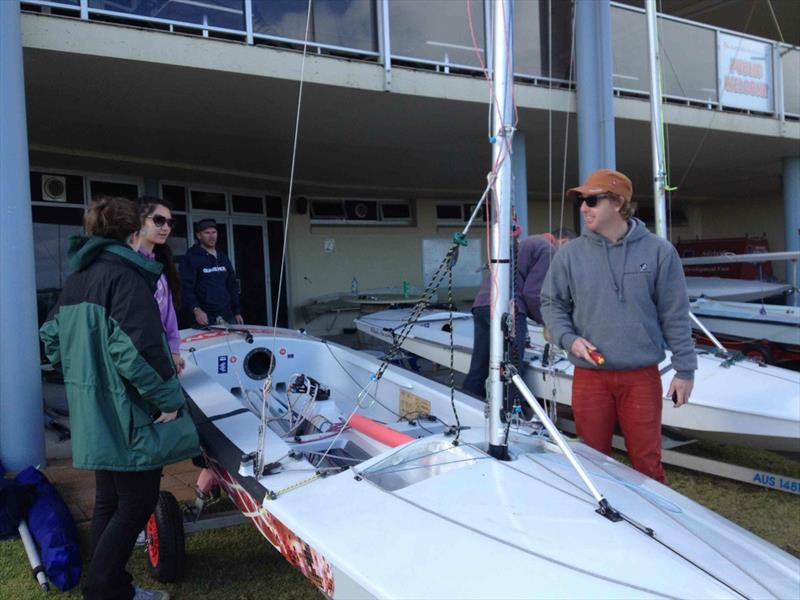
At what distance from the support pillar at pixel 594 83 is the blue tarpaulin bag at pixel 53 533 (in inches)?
235

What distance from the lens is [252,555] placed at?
3086 millimetres

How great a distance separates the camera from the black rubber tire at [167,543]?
9.04ft

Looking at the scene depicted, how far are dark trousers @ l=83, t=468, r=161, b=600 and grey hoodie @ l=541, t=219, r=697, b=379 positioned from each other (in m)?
1.79

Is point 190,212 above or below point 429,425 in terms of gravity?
above

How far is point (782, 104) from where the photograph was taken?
9016mm

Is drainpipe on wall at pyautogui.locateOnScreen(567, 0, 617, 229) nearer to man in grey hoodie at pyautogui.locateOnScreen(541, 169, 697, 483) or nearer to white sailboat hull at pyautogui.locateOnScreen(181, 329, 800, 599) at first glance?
man in grey hoodie at pyautogui.locateOnScreen(541, 169, 697, 483)

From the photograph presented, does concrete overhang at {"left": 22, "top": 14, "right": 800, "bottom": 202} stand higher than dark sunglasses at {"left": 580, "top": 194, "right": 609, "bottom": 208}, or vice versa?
concrete overhang at {"left": 22, "top": 14, "right": 800, "bottom": 202}

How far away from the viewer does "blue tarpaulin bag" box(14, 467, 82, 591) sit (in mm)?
A: 2719

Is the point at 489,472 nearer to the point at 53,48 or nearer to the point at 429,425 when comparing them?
the point at 429,425

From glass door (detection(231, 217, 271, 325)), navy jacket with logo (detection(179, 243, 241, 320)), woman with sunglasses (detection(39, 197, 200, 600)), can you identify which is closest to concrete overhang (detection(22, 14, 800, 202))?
glass door (detection(231, 217, 271, 325))

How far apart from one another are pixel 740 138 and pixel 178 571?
9.33 meters

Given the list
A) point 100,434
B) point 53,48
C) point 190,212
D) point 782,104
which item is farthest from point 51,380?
point 782,104

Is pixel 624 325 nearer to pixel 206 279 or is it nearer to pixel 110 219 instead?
pixel 110 219

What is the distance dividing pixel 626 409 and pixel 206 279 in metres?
3.46
